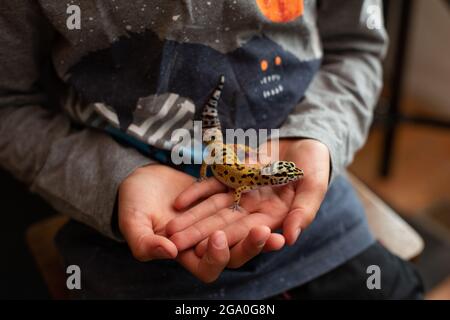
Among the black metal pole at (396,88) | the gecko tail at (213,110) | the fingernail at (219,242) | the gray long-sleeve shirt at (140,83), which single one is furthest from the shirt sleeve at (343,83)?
the black metal pole at (396,88)

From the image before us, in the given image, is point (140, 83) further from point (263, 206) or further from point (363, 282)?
point (363, 282)

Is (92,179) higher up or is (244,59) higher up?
(244,59)

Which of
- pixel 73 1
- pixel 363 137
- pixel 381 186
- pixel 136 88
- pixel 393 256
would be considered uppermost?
pixel 73 1

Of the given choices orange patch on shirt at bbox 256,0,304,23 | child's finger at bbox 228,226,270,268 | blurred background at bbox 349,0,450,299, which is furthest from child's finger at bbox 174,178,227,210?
blurred background at bbox 349,0,450,299

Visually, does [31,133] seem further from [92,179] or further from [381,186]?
[381,186]

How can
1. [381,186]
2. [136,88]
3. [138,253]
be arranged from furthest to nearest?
[381,186]
[136,88]
[138,253]

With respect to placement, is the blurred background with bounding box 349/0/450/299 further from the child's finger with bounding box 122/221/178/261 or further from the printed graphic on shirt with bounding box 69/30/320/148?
the child's finger with bounding box 122/221/178/261

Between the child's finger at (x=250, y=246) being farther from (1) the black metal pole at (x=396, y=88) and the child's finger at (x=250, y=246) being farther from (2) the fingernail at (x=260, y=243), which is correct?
(1) the black metal pole at (x=396, y=88)

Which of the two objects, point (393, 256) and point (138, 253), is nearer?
point (138, 253)

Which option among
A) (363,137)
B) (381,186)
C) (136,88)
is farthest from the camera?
(381,186)

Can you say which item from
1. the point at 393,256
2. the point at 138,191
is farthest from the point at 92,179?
the point at 393,256
